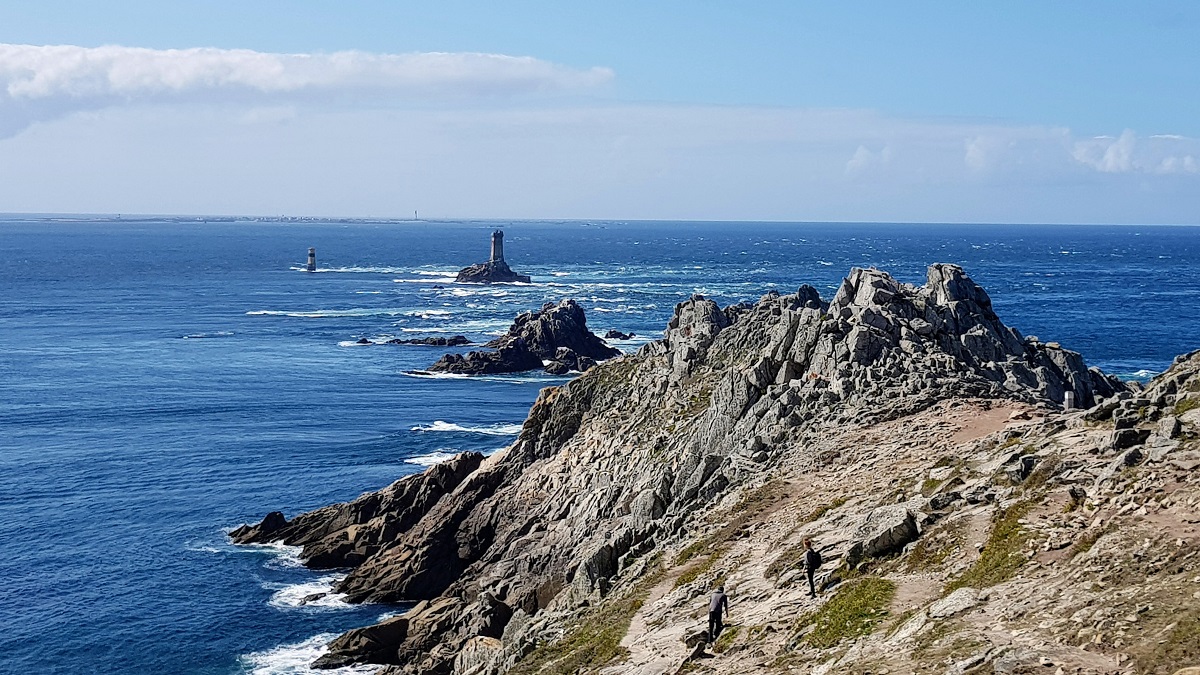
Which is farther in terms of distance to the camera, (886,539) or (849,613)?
(886,539)

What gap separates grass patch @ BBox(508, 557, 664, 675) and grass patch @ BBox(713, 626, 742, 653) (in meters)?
2.74

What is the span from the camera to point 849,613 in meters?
26.2

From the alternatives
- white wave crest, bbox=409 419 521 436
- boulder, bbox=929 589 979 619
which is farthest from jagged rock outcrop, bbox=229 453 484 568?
boulder, bbox=929 589 979 619

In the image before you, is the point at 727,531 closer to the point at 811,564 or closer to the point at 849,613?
the point at 811,564

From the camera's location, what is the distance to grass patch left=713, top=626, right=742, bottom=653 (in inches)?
1083

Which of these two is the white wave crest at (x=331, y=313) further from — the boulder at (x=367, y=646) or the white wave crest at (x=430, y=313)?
the boulder at (x=367, y=646)

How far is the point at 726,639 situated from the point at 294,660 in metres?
27.9

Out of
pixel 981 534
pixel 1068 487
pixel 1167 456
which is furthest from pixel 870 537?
pixel 1167 456

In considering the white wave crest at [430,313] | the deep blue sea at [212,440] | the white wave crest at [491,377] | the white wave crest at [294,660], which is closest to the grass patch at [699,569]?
the white wave crest at [294,660]

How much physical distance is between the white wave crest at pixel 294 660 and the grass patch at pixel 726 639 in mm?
23375

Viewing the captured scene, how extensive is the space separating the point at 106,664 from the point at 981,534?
37.6 metres

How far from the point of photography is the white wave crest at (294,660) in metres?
48.3

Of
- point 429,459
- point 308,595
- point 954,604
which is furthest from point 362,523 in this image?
point 954,604

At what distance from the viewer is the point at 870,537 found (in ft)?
97.5
